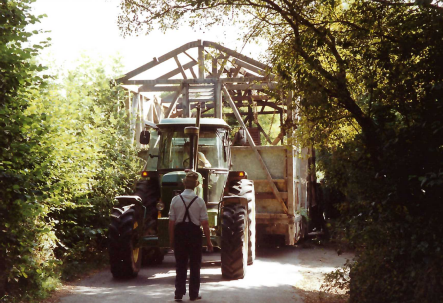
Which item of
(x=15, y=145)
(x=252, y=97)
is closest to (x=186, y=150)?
(x=15, y=145)

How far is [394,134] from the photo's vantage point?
6797 millimetres

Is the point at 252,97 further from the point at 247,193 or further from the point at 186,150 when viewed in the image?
the point at 186,150

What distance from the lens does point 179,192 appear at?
10.2m

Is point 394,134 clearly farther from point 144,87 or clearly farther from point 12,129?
point 144,87

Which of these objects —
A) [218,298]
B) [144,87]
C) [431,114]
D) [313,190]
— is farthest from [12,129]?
[313,190]

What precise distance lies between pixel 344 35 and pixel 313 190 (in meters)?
11.4

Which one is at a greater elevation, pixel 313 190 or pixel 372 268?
pixel 313 190

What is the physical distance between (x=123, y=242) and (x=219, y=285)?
5.74 ft

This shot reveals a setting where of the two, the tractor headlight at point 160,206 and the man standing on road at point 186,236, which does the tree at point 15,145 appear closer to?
the man standing on road at point 186,236

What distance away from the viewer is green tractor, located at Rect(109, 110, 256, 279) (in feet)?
32.8

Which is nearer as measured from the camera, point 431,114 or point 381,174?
point 431,114

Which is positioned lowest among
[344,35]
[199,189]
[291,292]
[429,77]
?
[291,292]

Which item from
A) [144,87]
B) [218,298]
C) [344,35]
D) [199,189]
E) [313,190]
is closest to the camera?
[344,35]

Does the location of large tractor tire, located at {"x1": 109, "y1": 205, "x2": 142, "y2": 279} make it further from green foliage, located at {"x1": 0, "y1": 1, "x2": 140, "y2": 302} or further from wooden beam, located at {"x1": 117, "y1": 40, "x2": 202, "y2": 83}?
wooden beam, located at {"x1": 117, "y1": 40, "x2": 202, "y2": 83}
